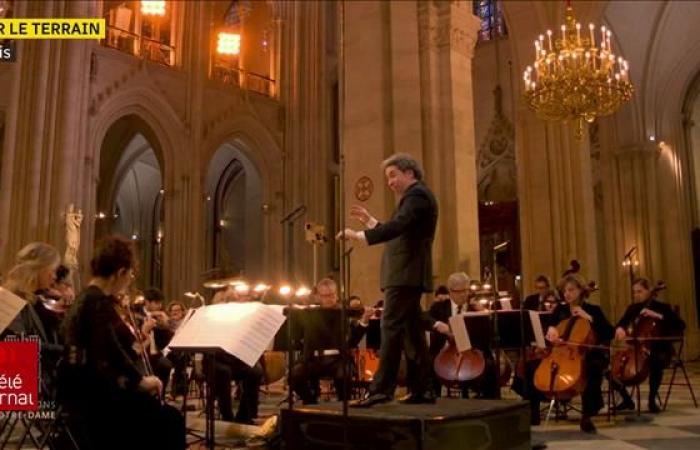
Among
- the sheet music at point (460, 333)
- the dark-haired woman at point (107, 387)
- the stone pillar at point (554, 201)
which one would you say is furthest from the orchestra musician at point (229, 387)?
the stone pillar at point (554, 201)

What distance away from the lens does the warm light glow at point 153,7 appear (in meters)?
21.5

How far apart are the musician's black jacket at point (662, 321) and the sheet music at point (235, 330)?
4.47 m

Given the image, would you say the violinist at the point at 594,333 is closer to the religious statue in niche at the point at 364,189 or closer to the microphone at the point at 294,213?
the microphone at the point at 294,213

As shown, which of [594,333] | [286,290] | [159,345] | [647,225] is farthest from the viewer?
[647,225]

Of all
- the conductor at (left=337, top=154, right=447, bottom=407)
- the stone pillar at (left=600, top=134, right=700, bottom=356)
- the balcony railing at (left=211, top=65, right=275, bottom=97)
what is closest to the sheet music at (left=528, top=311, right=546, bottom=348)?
the conductor at (left=337, top=154, right=447, bottom=407)

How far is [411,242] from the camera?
4445mm

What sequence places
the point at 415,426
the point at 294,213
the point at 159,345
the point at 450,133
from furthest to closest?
1. the point at 450,133
2. the point at 159,345
3. the point at 294,213
4. the point at 415,426

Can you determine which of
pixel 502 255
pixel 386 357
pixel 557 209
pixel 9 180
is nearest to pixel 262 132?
pixel 9 180

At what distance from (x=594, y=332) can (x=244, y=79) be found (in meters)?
19.5

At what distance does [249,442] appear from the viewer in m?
5.22

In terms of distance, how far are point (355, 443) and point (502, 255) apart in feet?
9.39

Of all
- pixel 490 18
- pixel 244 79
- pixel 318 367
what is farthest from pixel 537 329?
→ pixel 490 18

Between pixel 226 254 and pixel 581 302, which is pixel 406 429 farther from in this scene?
pixel 226 254

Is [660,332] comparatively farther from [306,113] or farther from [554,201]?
[306,113]
